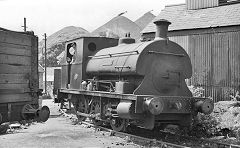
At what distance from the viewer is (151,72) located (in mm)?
9398

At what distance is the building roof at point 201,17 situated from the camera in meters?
15.1

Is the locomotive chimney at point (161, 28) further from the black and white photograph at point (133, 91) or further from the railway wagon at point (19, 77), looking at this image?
the railway wagon at point (19, 77)

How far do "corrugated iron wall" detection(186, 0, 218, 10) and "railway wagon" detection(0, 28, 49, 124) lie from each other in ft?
39.9

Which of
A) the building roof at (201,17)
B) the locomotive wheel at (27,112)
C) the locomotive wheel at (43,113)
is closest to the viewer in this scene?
the locomotive wheel at (43,113)

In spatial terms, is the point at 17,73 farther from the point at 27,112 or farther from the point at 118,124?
the point at 118,124

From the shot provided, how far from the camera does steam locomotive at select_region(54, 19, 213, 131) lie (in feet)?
29.2

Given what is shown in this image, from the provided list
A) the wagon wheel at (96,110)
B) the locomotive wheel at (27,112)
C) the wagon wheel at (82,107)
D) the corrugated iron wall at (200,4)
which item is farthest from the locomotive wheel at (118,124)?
the corrugated iron wall at (200,4)

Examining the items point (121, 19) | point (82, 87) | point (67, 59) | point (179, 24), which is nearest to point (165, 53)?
point (82, 87)

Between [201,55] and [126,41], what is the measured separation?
5.15m

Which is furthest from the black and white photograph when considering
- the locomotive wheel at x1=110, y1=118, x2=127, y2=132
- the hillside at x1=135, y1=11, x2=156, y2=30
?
the hillside at x1=135, y1=11, x2=156, y2=30

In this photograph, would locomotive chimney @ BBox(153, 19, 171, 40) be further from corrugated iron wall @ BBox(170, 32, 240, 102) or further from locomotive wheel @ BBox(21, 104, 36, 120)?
corrugated iron wall @ BBox(170, 32, 240, 102)

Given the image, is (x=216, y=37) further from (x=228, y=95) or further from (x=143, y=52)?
(x=143, y=52)

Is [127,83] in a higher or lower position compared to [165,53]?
lower

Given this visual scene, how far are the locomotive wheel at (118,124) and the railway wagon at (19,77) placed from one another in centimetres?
277
